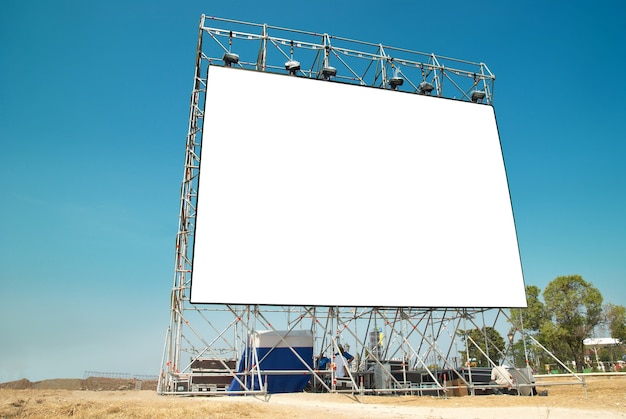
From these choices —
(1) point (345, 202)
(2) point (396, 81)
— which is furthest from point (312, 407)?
(2) point (396, 81)

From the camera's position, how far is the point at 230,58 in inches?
689

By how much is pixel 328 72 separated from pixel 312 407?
12800 millimetres

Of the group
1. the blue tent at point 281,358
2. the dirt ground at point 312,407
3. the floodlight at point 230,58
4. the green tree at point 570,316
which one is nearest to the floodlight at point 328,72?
the floodlight at point 230,58

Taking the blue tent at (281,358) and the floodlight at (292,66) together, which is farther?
the floodlight at (292,66)

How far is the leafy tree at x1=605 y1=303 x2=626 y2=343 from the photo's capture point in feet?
105

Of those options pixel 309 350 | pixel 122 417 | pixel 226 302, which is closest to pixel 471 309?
pixel 309 350

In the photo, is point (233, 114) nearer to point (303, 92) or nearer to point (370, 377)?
point (303, 92)

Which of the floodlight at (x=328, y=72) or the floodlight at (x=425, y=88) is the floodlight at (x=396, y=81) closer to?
the floodlight at (x=425, y=88)

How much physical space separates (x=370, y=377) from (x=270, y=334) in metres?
4.09

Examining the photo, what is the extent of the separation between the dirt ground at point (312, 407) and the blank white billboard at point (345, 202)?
3.19m

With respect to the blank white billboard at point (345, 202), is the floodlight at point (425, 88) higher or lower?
higher

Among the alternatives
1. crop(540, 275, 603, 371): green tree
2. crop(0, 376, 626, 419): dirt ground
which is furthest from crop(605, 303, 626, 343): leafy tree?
crop(0, 376, 626, 419): dirt ground

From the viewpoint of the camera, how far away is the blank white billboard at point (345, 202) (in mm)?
14664

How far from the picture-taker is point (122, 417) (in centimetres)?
871
